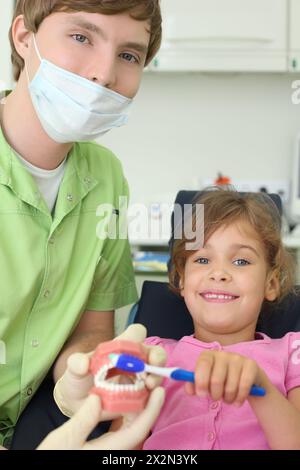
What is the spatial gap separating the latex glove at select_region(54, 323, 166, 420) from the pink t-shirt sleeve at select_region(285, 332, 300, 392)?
1.29 feet

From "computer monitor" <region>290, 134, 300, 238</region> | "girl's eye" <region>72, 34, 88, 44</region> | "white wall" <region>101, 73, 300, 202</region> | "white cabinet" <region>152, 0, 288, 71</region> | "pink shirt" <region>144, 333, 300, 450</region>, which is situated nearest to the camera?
"pink shirt" <region>144, 333, 300, 450</region>

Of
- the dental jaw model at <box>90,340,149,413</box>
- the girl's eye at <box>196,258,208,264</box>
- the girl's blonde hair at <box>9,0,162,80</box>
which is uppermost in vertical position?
the girl's blonde hair at <box>9,0,162,80</box>

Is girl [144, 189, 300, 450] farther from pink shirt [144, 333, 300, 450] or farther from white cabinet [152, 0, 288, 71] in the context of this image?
white cabinet [152, 0, 288, 71]

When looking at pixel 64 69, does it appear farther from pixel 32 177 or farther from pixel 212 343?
pixel 212 343

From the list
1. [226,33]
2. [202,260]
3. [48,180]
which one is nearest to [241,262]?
[202,260]

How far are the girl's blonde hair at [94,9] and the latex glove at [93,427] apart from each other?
75 centimetres

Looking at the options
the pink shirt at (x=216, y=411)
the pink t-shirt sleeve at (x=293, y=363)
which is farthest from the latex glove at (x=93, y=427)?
the pink t-shirt sleeve at (x=293, y=363)

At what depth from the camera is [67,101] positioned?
1415mm

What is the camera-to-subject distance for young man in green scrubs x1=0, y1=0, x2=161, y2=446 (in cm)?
137

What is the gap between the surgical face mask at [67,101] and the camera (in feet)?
4.58

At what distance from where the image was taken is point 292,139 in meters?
3.20

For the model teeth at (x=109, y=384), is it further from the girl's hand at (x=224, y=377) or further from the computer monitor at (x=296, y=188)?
the computer monitor at (x=296, y=188)

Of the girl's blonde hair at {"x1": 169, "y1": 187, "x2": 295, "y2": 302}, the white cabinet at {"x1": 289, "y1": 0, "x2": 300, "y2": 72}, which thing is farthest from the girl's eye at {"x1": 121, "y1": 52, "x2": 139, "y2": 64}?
the white cabinet at {"x1": 289, "y1": 0, "x2": 300, "y2": 72}

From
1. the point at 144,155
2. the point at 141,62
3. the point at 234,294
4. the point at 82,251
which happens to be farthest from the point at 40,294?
the point at 144,155
